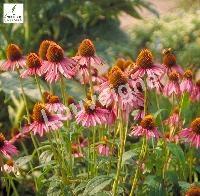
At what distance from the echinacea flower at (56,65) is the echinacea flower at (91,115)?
89 millimetres

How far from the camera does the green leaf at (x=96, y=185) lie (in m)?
1.27

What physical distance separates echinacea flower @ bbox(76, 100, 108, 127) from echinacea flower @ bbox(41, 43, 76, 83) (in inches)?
3.5

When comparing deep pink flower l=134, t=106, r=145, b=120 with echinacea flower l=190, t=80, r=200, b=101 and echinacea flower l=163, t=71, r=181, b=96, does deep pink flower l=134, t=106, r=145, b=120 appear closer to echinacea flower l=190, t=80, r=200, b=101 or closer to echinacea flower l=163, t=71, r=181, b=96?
echinacea flower l=163, t=71, r=181, b=96

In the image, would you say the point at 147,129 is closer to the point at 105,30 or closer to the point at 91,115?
the point at 91,115

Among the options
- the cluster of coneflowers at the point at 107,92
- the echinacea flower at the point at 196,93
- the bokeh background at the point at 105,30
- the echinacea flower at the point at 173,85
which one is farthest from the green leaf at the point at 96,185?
the bokeh background at the point at 105,30

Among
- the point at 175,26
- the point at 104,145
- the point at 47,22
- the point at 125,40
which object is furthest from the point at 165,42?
the point at 104,145

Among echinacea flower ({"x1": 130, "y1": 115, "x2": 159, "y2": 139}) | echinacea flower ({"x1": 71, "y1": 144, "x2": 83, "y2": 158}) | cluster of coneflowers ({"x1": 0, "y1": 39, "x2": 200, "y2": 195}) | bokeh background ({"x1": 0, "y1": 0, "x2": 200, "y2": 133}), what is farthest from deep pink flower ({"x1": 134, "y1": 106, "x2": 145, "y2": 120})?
bokeh background ({"x1": 0, "y1": 0, "x2": 200, "y2": 133})

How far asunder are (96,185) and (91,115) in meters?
0.17

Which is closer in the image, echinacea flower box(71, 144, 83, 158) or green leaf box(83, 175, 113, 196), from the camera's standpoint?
green leaf box(83, 175, 113, 196)

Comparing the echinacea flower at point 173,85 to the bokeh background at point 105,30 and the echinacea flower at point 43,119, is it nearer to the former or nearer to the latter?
the echinacea flower at point 43,119

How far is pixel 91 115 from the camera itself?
4.40 feet

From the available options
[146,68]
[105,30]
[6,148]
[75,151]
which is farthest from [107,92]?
[105,30]

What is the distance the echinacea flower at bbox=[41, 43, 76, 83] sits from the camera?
1350mm

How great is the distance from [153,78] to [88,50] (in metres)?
0.19
